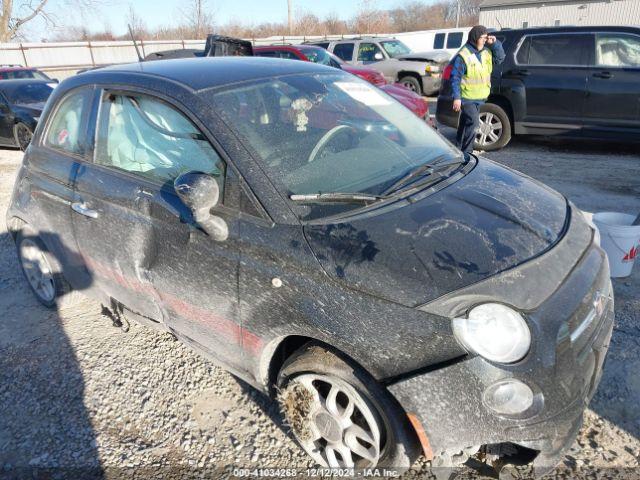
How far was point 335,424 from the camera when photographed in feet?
6.51

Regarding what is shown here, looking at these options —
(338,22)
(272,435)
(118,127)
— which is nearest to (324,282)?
(272,435)

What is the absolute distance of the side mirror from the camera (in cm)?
188

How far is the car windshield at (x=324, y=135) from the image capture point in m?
2.14

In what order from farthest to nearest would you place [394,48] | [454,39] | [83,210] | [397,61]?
[454,39] < [394,48] < [397,61] < [83,210]

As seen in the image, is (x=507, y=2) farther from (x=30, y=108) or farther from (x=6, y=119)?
(x=6, y=119)

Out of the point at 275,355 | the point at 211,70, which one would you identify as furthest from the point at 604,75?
the point at 275,355

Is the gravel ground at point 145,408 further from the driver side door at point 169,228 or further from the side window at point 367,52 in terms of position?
the side window at point 367,52

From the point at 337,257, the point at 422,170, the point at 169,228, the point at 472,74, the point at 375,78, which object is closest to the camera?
the point at 337,257

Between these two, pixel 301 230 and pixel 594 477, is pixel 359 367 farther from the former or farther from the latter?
pixel 594 477

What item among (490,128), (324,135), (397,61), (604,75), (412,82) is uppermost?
(397,61)

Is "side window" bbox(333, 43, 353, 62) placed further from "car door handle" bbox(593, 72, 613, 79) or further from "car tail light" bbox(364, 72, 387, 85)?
"car door handle" bbox(593, 72, 613, 79)

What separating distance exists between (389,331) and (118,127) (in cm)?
200

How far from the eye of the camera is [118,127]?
2658 mm

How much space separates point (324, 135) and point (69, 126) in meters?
1.74
